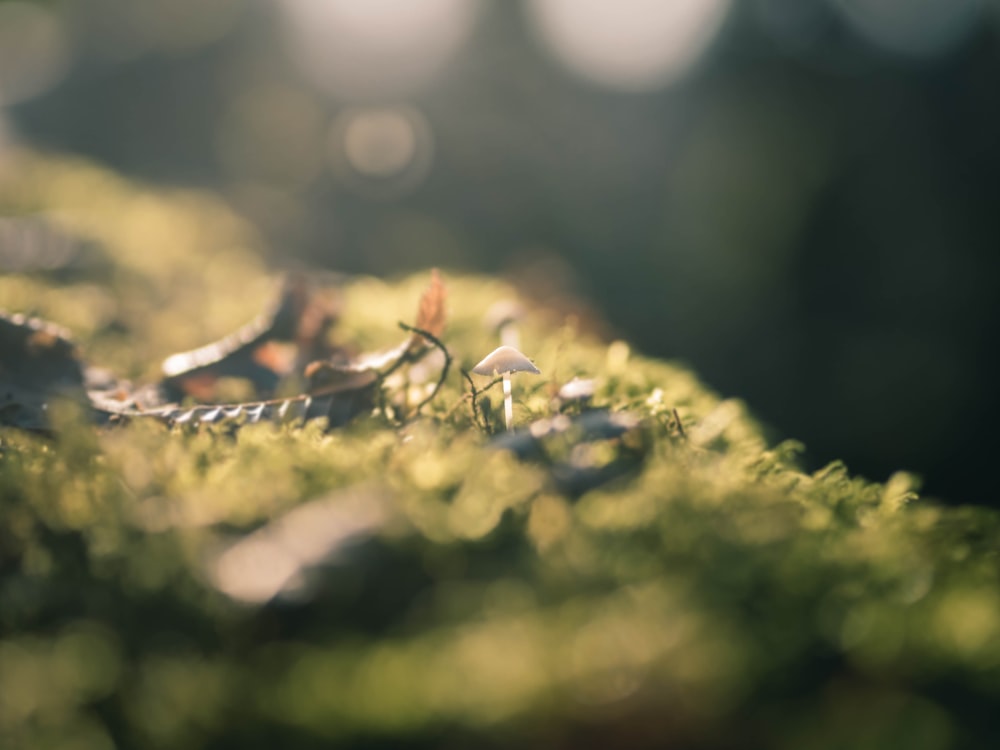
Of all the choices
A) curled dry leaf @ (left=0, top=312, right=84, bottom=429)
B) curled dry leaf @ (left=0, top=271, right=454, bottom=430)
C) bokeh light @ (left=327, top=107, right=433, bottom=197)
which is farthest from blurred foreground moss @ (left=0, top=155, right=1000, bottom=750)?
bokeh light @ (left=327, top=107, right=433, bottom=197)

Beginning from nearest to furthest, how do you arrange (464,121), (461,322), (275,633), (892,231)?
(275,633), (461,322), (892,231), (464,121)

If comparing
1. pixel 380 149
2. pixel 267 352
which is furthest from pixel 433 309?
pixel 380 149

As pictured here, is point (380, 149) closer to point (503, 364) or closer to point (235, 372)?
point (235, 372)

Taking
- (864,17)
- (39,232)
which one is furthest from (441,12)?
(39,232)

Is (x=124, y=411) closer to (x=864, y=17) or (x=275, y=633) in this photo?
(x=275, y=633)

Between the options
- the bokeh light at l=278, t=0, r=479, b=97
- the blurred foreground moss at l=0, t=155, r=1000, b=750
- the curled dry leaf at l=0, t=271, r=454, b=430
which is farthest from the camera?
the bokeh light at l=278, t=0, r=479, b=97

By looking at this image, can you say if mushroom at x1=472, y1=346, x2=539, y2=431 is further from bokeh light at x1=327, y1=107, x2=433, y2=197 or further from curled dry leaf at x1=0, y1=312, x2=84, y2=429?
bokeh light at x1=327, y1=107, x2=433, y2=197
